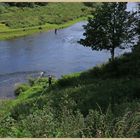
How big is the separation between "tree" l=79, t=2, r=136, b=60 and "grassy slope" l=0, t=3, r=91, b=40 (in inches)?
825

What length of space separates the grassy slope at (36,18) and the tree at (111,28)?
825 inches

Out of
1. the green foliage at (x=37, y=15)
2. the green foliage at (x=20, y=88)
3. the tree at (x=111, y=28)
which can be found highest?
the tree at (x=111, y=28)

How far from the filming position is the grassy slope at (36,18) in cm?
4541

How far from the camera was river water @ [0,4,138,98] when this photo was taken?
25.6 metres

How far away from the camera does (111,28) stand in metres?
22.6

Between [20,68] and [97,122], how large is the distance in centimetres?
2296

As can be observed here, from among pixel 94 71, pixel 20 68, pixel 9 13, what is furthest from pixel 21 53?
pixel 9 13

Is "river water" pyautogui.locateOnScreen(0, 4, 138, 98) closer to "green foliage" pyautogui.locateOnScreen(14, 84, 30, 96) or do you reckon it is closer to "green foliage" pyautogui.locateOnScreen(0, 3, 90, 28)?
"green foliage" pyautogui.locateOnScreen(14, 84, 30, 96)

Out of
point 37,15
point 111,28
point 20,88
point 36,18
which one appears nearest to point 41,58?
point 111,28

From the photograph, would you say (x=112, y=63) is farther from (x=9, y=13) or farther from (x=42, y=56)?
(x=9, y=13)

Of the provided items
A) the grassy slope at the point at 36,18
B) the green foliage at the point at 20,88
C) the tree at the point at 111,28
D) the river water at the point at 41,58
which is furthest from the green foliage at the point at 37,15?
the green foliage at the point at 20,88

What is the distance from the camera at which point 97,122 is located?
5.13 meters

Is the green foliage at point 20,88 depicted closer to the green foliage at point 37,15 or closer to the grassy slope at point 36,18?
the grassy slope at point 36,18

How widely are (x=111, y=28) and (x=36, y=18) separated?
29.0 meters
